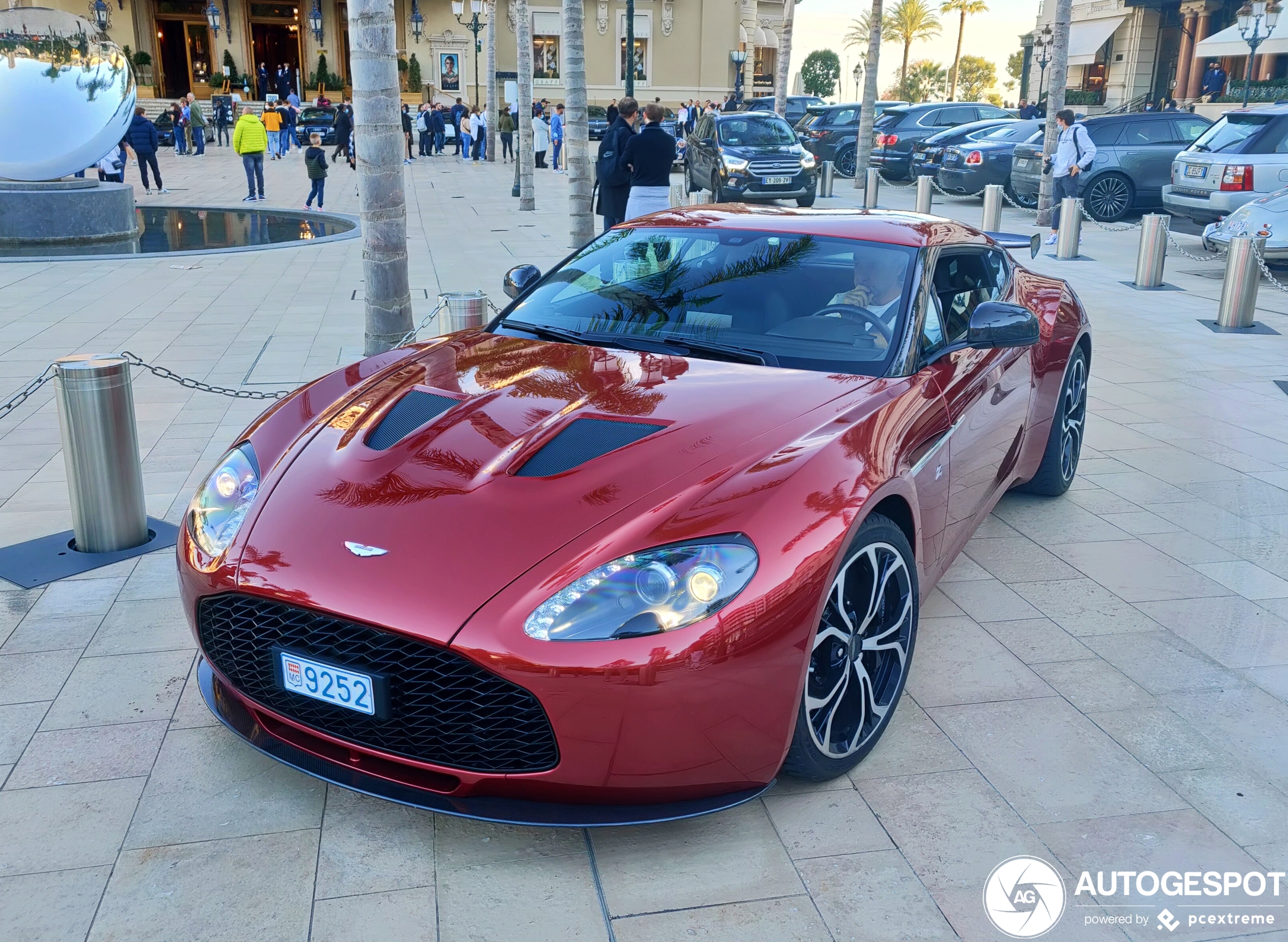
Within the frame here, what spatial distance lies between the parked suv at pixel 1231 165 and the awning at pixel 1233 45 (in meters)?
27.8

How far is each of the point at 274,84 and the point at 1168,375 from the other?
179 feet

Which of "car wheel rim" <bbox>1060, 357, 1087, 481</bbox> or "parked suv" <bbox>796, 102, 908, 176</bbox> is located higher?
"parked suv" <bbox>796, 102, 908, 176</bbox>

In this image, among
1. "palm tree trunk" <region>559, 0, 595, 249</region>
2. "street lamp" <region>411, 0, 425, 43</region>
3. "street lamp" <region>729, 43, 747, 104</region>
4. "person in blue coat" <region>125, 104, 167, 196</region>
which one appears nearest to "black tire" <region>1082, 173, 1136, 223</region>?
"palm tree trunk" <region>559, 0, 595, 249</region>

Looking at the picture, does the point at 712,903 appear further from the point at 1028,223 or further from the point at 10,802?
the point at 1028,223

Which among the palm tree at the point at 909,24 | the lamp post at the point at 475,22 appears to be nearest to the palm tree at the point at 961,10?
the palm tree at the point at 909,24

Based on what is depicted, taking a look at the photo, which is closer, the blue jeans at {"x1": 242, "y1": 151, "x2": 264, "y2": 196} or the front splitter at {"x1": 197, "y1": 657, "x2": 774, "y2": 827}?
the front splitter at {"x1": 197, "y1": 657, "x2": 774, "y2": 827}

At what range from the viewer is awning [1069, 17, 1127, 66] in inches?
1997

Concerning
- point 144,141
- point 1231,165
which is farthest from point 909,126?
point 144,141

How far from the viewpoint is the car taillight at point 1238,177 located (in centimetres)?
1416

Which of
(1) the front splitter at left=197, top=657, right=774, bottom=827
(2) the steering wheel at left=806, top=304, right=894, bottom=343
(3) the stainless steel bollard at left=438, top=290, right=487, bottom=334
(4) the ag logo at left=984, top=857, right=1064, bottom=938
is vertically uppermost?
(2) the steering wheel at left=806, top=304, right=894, bottom=343

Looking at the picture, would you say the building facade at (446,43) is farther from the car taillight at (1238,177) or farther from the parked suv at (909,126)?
the car taillight at (1238,177)

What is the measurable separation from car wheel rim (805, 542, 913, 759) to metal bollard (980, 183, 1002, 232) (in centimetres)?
1417

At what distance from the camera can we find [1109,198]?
1866 centimetres

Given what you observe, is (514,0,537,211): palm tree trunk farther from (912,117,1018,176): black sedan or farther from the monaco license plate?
the monaco license plate
